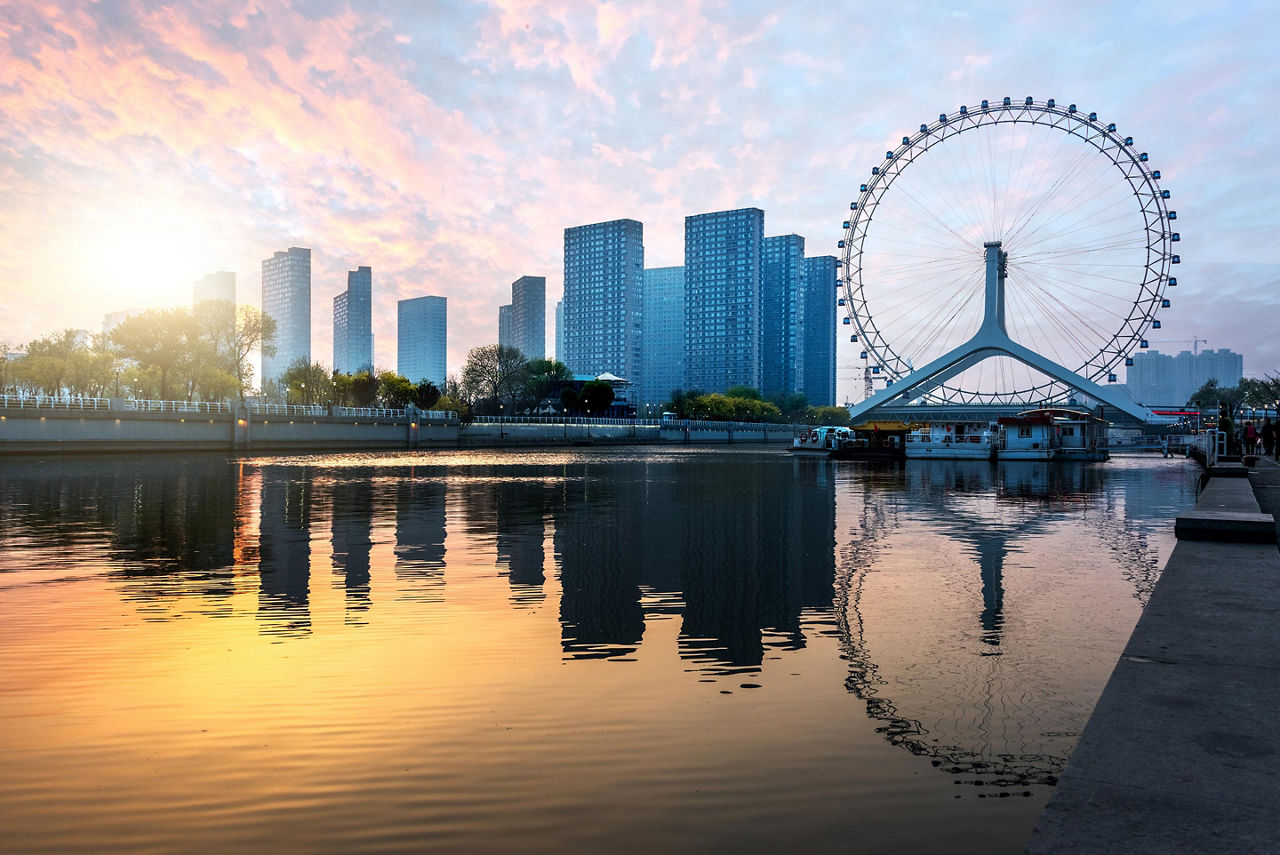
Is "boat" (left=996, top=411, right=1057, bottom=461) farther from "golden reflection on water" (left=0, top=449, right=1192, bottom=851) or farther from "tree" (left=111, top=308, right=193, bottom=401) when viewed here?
"tree" (left=111, top=308, right=193, bottom=401)

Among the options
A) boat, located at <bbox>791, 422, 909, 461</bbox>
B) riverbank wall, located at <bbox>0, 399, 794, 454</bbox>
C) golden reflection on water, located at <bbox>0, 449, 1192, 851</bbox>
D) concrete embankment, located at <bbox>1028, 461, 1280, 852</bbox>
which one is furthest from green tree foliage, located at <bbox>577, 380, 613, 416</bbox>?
concrete embankment, located at <bbox>1028, 461, 1280, 852</bbox>

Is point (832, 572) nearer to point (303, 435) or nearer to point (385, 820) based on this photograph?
point (385, 820)

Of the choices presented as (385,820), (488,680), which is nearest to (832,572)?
(488,680)

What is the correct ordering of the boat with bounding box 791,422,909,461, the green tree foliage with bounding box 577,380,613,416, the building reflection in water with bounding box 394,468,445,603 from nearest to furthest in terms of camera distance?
the building reflection in water with bounding box 394,468,445,603 < the boat with bounding box 791,422,909,461 < the green tree foliage with bounding box 577,380,613,416

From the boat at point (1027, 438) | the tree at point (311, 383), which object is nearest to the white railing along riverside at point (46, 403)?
the tree at point (311, 383)

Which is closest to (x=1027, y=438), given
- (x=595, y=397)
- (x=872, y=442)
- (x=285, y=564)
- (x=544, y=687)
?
(x=872, y=442)

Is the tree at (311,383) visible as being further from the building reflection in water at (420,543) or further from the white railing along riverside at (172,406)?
the building reflection in water at (420,543)
